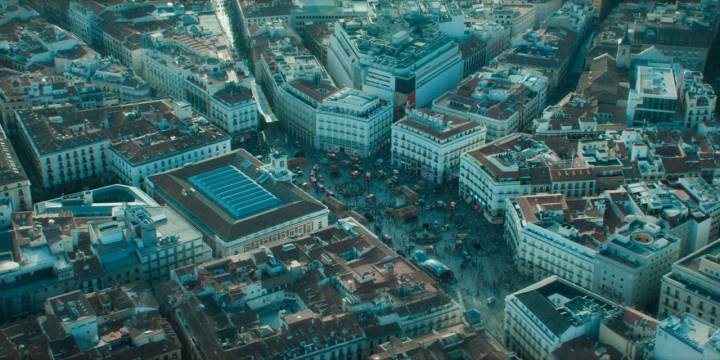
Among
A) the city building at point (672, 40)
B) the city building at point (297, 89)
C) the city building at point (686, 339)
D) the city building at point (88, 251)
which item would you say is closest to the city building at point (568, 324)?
the city building at point (686, 339)

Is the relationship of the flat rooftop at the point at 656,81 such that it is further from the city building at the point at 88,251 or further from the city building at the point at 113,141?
the city building at the point at 88,251

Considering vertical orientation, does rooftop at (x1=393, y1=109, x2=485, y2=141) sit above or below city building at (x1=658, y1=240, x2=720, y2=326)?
above

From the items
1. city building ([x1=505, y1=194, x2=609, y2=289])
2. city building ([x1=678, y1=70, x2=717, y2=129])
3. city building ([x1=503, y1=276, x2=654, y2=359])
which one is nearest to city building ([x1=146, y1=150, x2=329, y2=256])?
city building ([x1=505, y1=194, x2=609, y2=289])

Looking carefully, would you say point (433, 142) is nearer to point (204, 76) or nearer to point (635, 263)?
point (635, 263)

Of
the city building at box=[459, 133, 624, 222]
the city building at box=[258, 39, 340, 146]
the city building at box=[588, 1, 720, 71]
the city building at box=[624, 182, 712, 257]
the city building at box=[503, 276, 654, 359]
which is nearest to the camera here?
the city building at box=[503, 276, 654, 359]

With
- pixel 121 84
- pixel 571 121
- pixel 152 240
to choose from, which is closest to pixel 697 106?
pixel 571 121

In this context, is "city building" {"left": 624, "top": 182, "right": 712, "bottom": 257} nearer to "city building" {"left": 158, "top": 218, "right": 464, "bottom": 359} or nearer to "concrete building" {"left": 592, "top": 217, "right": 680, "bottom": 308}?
"concrete building" {"left": 592, "top": 217, "right": 680, "bottom": 308}

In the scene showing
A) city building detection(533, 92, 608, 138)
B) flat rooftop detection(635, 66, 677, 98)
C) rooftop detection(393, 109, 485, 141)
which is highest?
flat rooftop detection(635, 66, 677, 98)
